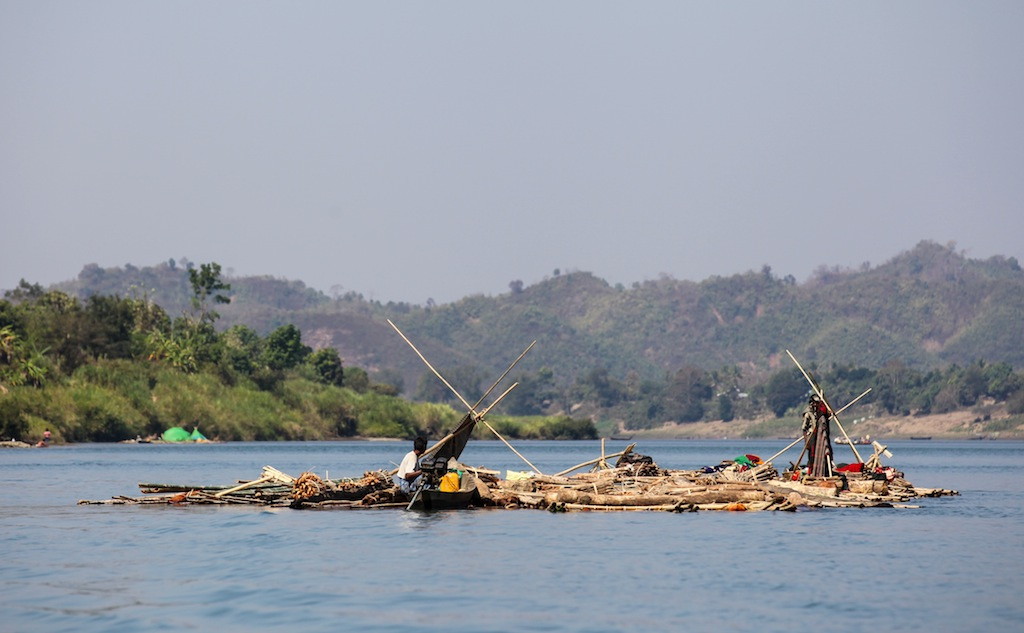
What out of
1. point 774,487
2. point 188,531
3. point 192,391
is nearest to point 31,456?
point 192,391

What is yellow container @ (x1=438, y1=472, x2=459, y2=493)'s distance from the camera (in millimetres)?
28016

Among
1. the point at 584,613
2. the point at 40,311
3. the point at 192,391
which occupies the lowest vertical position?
the point at 584,613

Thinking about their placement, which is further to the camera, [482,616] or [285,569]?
[285,569]

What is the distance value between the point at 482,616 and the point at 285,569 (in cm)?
514

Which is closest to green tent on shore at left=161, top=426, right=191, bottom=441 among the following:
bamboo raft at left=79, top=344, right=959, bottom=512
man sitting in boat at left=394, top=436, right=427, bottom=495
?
bamboo raft at left=79, top=344, right=959, bottom=512

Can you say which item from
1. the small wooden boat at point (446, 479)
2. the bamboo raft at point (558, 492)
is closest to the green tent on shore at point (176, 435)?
the bamboo raft at point (558, 492)

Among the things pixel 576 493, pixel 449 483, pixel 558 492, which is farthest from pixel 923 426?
pixel 449 483

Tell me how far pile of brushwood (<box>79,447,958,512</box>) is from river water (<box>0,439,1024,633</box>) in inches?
13.4

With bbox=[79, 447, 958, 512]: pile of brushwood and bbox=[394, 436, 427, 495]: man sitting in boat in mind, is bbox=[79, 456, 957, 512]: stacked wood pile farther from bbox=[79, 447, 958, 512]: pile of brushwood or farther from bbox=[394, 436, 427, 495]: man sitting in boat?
bbox=[394, 436, 427, 495]: man sitting in boat

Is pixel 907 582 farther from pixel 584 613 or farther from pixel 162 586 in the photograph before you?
pixel 162 586

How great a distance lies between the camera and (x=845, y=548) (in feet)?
78.6

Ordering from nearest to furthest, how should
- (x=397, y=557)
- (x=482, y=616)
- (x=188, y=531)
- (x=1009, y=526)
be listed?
(x=482, y=616) → (x=397, y=557) → (x=188, y=531) → (x=1009, y=526)

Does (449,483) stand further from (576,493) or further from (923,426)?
(923,426)

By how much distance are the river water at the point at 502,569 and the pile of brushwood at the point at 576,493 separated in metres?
0.34
